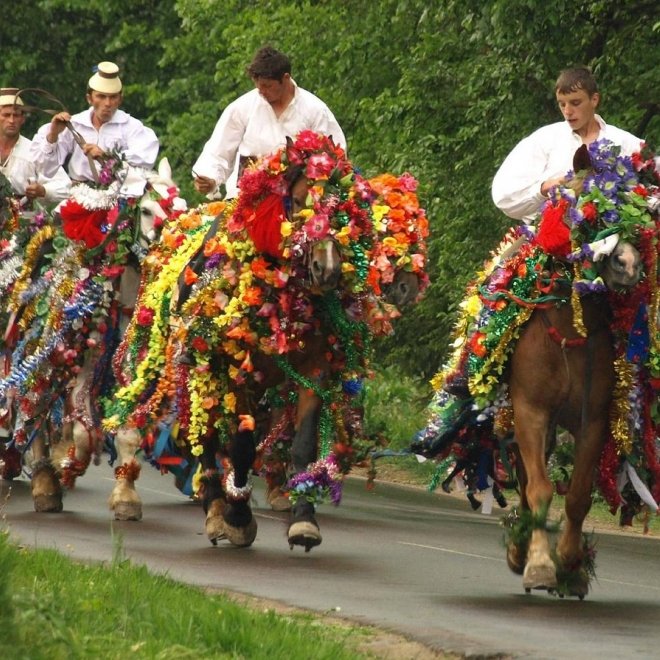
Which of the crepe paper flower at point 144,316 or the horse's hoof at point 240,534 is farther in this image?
the crepe paper flower at point 144,316

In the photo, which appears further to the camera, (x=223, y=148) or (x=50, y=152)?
(x=50, y=152)

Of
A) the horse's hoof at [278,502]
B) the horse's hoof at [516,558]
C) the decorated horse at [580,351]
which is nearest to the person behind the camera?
the decorated horse at [580,351]

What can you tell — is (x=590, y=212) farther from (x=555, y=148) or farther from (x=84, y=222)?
(x=84, y=222)

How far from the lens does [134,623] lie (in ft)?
28.0

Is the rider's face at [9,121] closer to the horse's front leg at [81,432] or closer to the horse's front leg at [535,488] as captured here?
the horse's front leg at [81,432]

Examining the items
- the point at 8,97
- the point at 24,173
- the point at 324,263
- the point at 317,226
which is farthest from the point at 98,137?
the point at 324,263

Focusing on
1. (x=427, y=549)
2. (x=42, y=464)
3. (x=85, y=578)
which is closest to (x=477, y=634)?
(x=85, y=578)

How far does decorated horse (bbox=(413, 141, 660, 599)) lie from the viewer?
10266 millimetres

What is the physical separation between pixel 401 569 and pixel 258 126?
9.65 feet

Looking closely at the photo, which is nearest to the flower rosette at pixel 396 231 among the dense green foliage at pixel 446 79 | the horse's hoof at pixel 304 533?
the horse's hoof at pixel 304 533

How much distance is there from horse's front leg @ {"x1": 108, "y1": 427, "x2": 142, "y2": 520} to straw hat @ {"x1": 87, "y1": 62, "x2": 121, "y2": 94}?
266cm

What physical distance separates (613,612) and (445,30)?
1048 centimetres

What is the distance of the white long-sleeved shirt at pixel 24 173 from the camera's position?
1474cm

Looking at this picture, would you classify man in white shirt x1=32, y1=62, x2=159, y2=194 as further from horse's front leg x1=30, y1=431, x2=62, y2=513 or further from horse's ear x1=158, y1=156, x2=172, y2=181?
horse's front leg x1=30, y1=431, x2=62, y2=513
